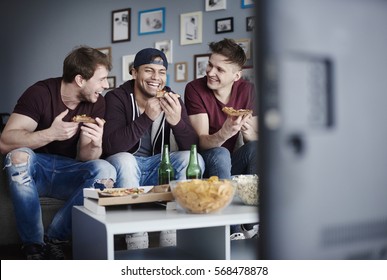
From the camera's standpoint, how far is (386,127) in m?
0.26

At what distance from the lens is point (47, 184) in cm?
210

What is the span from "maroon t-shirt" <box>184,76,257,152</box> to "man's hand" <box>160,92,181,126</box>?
20 cm

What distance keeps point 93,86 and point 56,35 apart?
2539 mm

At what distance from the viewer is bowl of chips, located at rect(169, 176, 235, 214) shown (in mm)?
1357

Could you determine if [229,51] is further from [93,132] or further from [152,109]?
[93,132]

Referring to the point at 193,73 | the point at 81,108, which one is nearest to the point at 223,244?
the point at 81,108

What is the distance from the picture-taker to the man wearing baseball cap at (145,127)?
2.27m

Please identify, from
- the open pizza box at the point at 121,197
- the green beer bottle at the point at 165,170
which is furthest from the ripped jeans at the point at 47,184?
the open pizza box at the point at 121,197

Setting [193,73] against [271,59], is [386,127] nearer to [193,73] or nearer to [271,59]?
[271,59]

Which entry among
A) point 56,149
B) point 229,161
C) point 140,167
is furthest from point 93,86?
point 229,161

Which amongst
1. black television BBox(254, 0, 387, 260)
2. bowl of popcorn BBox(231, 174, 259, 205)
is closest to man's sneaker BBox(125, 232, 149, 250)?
bowl of popcorn BBox(231, 174, 259, 205)

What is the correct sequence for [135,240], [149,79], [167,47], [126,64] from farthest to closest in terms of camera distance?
[126,64] → [167,47] → [149,79] → [135,240]

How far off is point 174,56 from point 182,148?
1.68 meters

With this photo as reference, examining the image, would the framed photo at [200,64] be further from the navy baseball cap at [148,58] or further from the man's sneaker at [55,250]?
the man's sneaker at [55,250]
